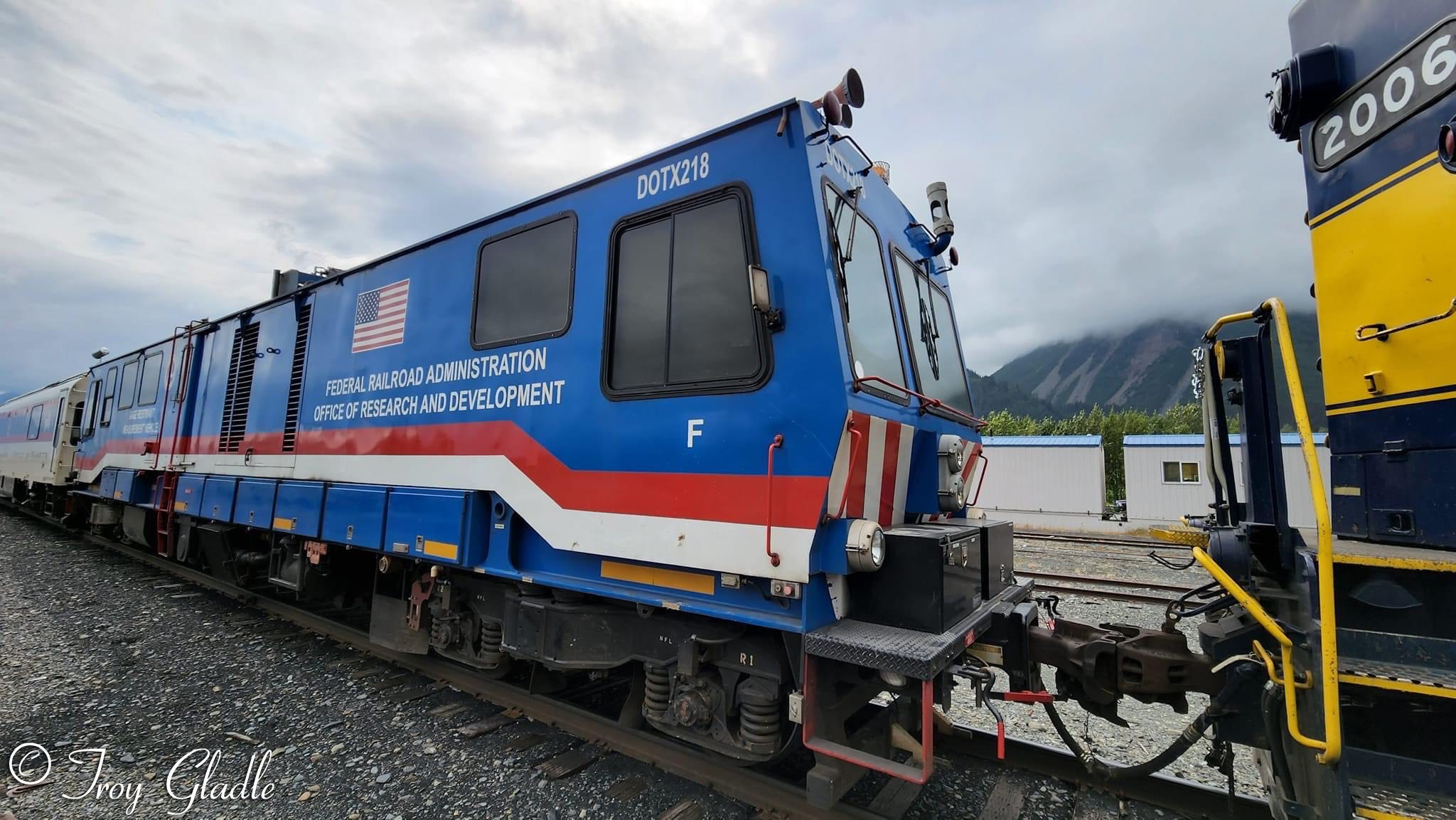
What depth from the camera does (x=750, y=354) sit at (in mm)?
2961

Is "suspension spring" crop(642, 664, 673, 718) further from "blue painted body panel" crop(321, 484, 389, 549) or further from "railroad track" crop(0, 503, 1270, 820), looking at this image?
"blue painted body panel" crop(321, 484, 389, 549)

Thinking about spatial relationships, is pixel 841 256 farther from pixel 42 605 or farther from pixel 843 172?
pixel 42 605

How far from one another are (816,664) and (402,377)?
12.9ft

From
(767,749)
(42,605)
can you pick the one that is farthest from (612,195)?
(42,605)

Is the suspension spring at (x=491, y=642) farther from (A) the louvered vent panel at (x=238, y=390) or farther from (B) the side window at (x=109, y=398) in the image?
(B) the side window at (x=109, y=398)

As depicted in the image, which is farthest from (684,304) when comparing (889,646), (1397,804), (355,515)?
(355,515)

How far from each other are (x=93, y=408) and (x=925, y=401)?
15053mm

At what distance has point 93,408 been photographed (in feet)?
37.7

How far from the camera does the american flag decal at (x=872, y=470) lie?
2.75m

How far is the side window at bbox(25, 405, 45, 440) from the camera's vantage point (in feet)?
45.6

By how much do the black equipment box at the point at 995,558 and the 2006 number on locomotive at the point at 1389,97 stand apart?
240cm

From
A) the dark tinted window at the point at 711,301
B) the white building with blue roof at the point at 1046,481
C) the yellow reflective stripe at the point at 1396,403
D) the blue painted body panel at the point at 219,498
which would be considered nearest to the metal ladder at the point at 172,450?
the blue painted body panel at the point at 219,498

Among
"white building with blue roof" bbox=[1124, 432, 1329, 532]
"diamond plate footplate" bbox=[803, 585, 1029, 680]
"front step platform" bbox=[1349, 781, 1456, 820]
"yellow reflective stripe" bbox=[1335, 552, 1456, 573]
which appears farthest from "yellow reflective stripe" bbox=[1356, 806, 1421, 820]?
"white building with blue roof" bbox=[1124, 432, 1329, 532]

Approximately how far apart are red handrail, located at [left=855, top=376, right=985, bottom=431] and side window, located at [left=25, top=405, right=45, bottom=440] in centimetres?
1899
